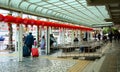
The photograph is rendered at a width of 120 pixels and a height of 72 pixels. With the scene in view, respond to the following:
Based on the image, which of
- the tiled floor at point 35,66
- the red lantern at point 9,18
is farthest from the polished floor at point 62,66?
the red lantern at point 9,18

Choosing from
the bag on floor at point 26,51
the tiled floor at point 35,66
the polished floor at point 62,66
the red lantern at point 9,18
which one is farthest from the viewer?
the bag on floor at point 26,51

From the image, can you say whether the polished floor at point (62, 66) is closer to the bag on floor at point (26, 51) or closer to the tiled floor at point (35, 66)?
the tiled floor at point (35, 66)

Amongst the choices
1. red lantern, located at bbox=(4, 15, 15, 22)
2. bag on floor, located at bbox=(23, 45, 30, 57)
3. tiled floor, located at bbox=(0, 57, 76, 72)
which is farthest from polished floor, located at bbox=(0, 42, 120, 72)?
bag on floor, located at bbox=(23, 45, 30, 57)

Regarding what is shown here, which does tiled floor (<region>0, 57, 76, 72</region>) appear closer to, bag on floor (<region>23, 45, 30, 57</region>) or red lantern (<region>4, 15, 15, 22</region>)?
red lantern (<region>4, 15, 15, 22</region>)

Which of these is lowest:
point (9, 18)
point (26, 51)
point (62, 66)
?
point (62, 66)

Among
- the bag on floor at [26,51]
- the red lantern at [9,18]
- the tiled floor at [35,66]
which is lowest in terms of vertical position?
the tiled floor at [35,66]

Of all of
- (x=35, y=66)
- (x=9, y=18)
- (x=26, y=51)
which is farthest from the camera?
(x=26, y=51)

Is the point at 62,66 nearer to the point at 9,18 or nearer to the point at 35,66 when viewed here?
the point at 35,66

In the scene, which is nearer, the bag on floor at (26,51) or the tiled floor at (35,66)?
the tiled floor at (35,66)

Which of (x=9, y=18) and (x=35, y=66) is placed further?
(x=35, y=66)

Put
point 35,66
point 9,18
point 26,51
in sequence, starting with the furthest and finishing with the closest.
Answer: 1. point 26,51
2. point 35,66
3. point 9,18

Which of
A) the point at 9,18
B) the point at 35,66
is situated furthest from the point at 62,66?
the point at 9,18

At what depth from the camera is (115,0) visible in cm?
1006

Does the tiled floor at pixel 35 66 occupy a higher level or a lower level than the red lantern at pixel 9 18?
lower
